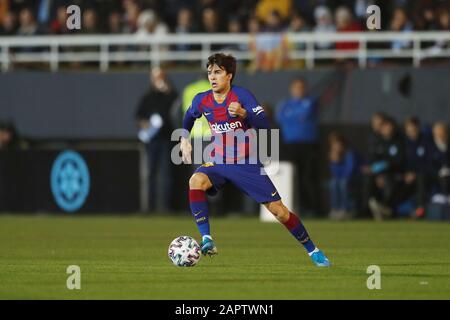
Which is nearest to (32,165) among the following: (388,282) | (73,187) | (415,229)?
(73,187)

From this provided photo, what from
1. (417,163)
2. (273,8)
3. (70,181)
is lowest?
(70,181)

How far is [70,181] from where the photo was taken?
84.1 ft

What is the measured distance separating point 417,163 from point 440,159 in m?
0.45

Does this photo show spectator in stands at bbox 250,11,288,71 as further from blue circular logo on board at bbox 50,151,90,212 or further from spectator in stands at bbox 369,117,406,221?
blue circular logo on board at bbox 50,151,90,212

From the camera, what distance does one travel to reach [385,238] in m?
18.5

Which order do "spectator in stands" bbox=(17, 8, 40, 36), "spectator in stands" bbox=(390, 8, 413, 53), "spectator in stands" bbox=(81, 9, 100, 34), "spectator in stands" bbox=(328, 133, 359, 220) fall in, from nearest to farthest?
1. "spectator in stands" bbox=(328, 133, 359, 220)
2. "spectator in stands" bbox=(390, 8, 413, 53)
3. "spectator in stands" bbox=(81, 9, 100, 34)
4. "spectator in stands" bbox=(17, 8, 40, 36)

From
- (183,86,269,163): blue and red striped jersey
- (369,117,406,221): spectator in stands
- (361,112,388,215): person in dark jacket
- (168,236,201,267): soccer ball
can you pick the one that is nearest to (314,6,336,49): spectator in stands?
(361,112,388,215): person in dark jacket

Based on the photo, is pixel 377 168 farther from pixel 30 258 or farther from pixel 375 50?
pixel 30 258

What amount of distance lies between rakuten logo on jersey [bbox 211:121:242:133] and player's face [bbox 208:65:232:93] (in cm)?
38

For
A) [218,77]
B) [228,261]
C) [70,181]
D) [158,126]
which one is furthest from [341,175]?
[218,77]

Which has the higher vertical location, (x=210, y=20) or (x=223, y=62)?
(x=210, y=20)

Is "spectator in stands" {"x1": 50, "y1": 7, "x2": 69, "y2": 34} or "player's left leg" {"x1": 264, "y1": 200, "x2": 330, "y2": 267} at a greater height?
"spectator in stands" {"x1": 50, "y1": 7, "x2": 69, "y2": 34}

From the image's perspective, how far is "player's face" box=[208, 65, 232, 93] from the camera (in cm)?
1338

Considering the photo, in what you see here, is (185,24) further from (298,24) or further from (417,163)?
(417,163)
